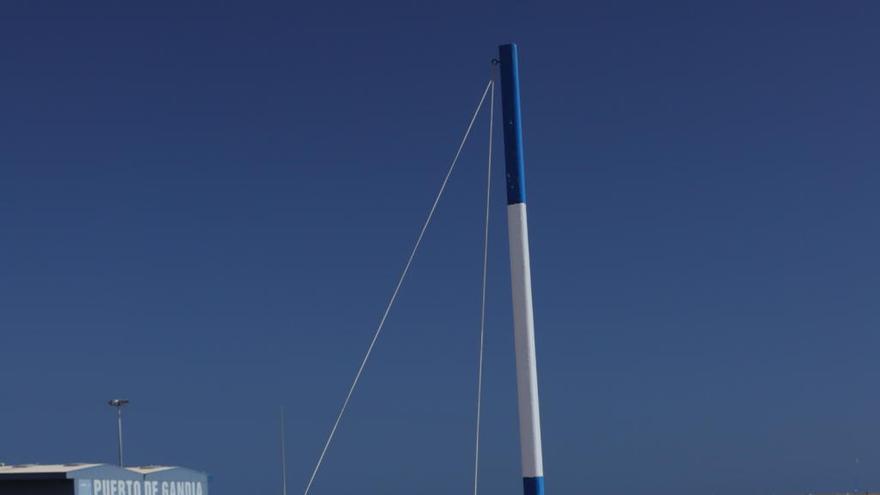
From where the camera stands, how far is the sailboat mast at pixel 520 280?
1200 inches

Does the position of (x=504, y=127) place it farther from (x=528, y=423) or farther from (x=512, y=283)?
(x=528, y=423)

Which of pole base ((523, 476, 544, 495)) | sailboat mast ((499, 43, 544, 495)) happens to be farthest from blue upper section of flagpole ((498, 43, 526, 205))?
pole base ((523, 476, 544, 495))

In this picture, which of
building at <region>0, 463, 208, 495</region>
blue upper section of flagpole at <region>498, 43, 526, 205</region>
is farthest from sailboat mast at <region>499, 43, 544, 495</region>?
building at <region>0, 463, 208, 495</region>

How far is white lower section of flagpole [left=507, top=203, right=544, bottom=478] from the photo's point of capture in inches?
1200

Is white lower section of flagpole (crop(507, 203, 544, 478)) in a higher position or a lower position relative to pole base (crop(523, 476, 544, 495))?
higher

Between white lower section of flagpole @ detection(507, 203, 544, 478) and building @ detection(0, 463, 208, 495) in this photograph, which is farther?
building @ detection(0, 463, 208, 495)

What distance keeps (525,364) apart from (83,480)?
20.6 metres

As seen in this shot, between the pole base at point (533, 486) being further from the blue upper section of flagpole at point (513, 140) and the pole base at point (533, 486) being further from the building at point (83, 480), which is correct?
the building at point (83, 480)

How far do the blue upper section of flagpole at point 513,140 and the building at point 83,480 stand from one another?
20767 millimetres

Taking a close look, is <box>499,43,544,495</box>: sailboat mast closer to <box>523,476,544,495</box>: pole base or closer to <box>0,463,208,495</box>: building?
<box>523,476,544,495</box>: pole base

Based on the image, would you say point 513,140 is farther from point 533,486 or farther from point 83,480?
point 83,480

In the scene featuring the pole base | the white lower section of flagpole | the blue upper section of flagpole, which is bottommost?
the pole base

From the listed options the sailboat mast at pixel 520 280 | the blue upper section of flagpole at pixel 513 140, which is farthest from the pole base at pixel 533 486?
the blue upper section of flagpole at pixel 513 140

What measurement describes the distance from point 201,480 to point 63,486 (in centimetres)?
1240
